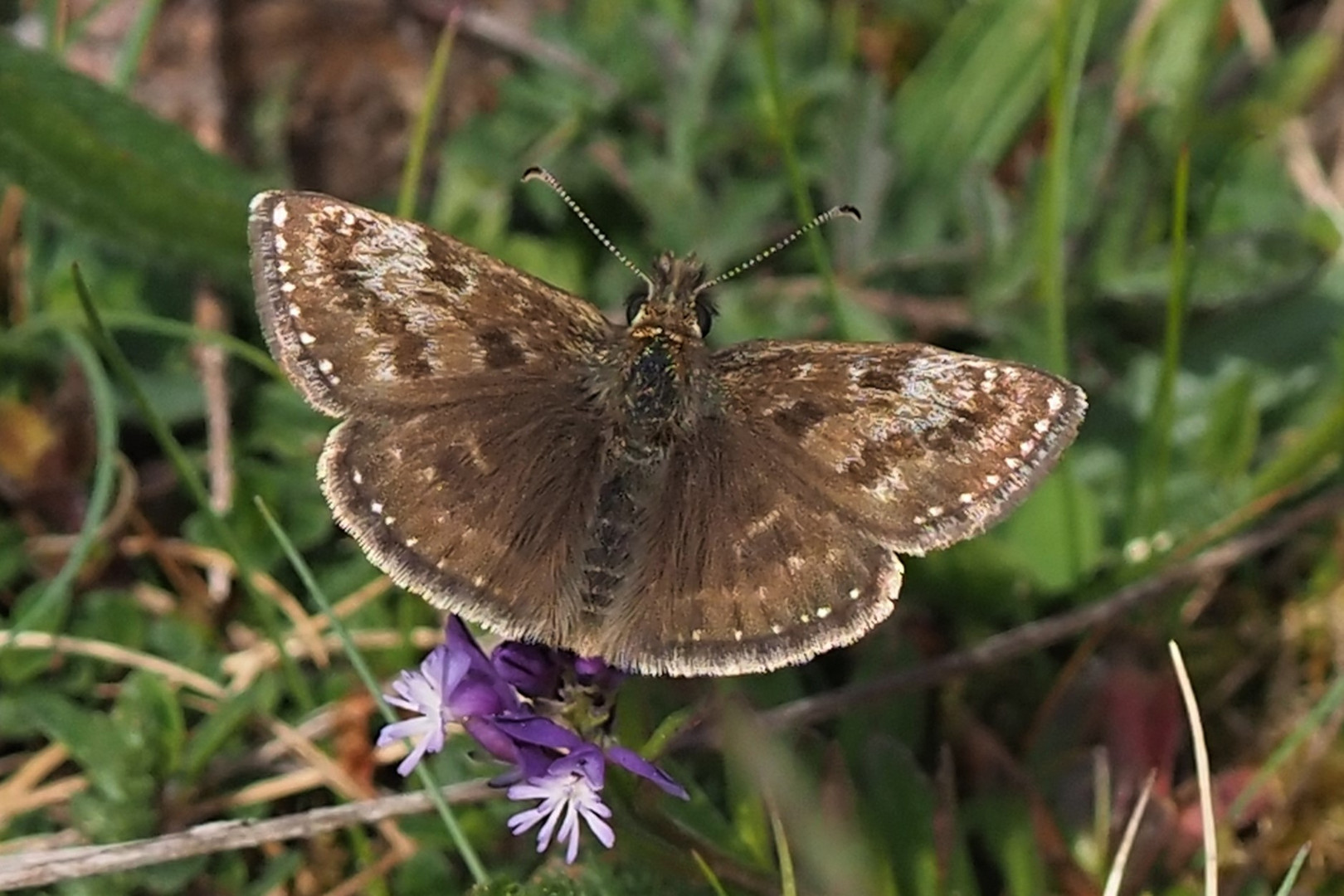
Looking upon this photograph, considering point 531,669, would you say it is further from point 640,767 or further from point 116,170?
point 116,170

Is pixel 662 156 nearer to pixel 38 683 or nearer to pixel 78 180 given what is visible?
pixel 78 180

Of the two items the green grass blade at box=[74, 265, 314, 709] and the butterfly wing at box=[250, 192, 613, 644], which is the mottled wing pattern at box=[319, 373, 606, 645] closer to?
the butterfly wing at box=[250, 192, 613, 644]

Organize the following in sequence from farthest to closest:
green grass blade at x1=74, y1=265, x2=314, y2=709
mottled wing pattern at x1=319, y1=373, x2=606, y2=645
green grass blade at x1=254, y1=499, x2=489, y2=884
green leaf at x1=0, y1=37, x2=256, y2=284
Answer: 1. green leaf at x1=0, y1=37, x2=256, y2=284
2. green grass blade at x1=74, y1=265, x2=314, y2=709
3. green grass blade at x1=254, y1=499, x2=489, y2=884
4. mottled wing pattern at x1=319, y1=373, x2=606, y2=645

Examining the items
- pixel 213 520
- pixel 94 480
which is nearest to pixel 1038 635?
pixel 213 520

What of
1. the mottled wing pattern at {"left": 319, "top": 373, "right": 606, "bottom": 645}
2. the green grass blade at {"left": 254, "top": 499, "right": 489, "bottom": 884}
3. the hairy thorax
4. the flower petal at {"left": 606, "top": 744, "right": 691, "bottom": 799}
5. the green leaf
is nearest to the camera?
the flower petal at {"left": 606, "top": 744, "right": 691, "bottom": 799}

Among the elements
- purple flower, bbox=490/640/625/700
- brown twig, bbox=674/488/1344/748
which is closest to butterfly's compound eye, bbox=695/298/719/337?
purple flower, bbox=490/640/625/700

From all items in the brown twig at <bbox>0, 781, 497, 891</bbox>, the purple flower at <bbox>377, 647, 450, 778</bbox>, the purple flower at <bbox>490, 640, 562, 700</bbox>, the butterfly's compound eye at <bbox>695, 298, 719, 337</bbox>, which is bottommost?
the brown twig at <bbox>0, 781, 497, 891</bbox>

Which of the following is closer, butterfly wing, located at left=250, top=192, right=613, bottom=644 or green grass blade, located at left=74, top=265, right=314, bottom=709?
butterfly wing, located at left=250, top=192, right=613, bottom=644

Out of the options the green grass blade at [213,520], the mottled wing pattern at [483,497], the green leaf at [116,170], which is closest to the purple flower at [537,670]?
the mottled wing pattern at [483,497]
